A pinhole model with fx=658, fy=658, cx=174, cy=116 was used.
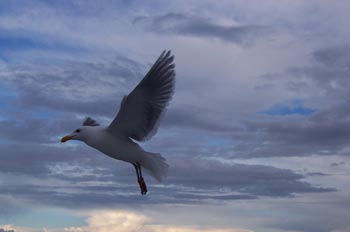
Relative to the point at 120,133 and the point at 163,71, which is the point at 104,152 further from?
the point at 163,71

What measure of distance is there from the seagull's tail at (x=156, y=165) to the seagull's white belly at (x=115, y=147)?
18.4 inches

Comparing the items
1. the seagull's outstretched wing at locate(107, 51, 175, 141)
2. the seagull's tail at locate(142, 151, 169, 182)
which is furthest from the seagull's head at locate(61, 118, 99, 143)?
the seagull's tail at locate(142, 151, 169, 182)

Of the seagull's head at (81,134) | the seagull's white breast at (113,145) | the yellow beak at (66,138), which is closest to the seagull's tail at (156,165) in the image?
the seagull's white breast at (113,145)

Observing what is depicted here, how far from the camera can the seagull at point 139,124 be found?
14.2 meters

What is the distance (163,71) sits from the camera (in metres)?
14.2

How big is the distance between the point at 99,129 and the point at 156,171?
1.75m

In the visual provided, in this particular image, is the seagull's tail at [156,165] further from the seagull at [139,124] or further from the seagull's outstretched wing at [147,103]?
the seagull's outstretched wing at [147,103]

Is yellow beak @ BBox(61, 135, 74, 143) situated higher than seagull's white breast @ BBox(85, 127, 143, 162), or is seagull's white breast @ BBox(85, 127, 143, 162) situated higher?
yellow beak @ BBox(61, 135, 74, 143)

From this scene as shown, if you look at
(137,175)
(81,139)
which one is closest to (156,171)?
(137,175)

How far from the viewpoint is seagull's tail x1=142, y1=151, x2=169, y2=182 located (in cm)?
1507

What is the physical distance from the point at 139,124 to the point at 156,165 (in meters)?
1.09

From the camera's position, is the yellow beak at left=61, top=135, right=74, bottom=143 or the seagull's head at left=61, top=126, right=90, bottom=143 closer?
the seagull's head at left=61, top=126, right=90, bottom=143

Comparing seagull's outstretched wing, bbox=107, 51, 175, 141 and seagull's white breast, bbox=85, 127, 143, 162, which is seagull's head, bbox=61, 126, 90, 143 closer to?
seagull's white breast, bbox=85, 127, 143, 162

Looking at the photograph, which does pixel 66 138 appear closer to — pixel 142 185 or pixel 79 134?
pixel 79 134
